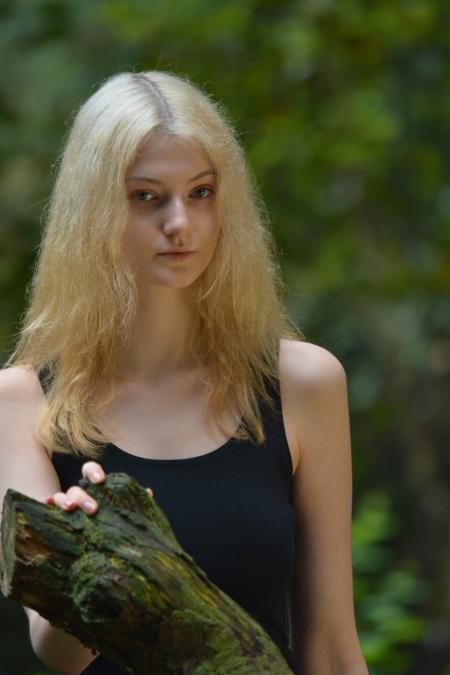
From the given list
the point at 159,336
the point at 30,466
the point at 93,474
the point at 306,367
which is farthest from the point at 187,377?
the point at 93,474

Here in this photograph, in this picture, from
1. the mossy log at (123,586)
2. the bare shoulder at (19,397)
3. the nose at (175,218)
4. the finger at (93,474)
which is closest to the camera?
the mossy log at (123,586)

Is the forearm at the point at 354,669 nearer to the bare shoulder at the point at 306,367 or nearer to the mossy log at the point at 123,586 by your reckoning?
the bare shoulder at the point at 306,367

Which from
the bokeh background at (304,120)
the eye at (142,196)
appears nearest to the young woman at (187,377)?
the eye at (142,196)

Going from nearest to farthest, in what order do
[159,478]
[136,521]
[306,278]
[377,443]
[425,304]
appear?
[136,521] → [159,478] → [306,278] → [425,304] → [377,443]

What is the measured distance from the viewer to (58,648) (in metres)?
1.94

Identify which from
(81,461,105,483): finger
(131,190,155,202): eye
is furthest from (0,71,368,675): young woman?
(81,461,105,483): finger

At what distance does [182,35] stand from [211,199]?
239 centimetres

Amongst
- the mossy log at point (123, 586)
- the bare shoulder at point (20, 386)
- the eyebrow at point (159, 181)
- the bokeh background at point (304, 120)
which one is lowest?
the mossy log at point (123, 586)

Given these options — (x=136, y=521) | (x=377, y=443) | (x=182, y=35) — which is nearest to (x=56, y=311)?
(x=136, y=521)

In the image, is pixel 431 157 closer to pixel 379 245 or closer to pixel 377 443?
pixel 379 245

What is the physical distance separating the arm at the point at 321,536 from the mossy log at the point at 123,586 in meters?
0.79

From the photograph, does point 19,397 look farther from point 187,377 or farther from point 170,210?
point 170,210

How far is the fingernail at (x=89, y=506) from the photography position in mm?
1438

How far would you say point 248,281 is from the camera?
236 cm
